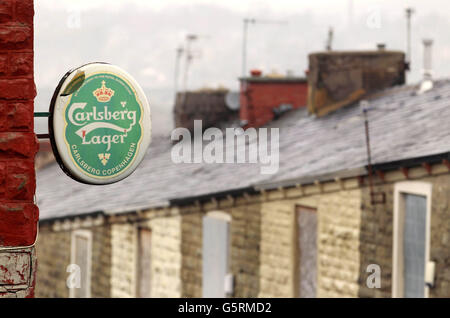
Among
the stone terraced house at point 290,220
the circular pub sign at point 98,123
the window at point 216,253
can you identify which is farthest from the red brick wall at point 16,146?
the window at point 216,253

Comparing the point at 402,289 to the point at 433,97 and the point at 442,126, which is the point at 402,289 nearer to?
the point at 442,126

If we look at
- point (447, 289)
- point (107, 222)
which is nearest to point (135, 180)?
point (107, 222)

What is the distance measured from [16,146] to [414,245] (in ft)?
29.9

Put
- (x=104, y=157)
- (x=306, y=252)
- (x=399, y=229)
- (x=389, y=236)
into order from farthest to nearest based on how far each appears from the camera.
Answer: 1. (x=306, y=252)
2. (x=389, y=236)
3. (x=399, y=229)
4. (x=104, y=157)

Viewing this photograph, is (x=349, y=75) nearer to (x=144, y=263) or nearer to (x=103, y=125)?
(x=144, y=263)

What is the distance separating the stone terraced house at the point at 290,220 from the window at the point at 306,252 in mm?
23

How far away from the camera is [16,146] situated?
801 cm

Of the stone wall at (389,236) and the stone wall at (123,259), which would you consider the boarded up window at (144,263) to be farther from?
the stone wall at (389,236)

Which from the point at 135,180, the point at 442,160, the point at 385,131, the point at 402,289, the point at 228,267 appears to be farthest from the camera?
the point at 135,180

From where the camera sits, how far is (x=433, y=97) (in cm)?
1948

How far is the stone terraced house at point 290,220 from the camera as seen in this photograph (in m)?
15.9

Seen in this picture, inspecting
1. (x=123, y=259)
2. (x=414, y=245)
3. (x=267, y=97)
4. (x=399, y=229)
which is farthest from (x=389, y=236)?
(x=267, y=97)

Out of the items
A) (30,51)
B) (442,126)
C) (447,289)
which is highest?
(442,126)

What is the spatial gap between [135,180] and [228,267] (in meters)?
5.65
